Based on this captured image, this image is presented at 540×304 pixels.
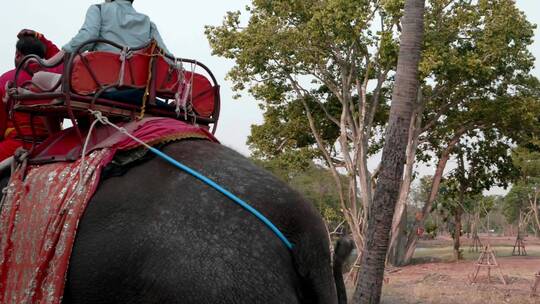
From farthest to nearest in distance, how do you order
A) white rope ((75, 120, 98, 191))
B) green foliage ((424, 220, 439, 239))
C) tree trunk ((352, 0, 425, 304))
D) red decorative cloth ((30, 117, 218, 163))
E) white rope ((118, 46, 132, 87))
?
green foliage ((424, 220, 439, 239)) < tree trunk ((352, 0, 425, 304)) < white rope ((118, 46, 132, 87)) < red decorative cloth ((30, 117, 218, 163)) < white rope ((75, 120, 98, 191))

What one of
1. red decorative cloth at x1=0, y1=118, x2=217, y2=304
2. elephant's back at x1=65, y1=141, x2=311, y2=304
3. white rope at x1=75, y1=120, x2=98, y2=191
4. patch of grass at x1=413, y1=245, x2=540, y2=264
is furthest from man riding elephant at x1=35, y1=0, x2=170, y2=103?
patch of grass at x1=413, y1=245, x2=540, y2=264

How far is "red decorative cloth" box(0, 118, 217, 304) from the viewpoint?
227cm

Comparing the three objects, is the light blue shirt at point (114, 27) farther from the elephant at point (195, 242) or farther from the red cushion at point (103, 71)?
the elephant at point (195, 242)

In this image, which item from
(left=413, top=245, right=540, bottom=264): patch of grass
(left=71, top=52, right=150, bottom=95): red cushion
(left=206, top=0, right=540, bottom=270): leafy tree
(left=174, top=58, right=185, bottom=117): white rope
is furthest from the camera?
(left=413, top=245, right=540, bottom=264): patch of grass

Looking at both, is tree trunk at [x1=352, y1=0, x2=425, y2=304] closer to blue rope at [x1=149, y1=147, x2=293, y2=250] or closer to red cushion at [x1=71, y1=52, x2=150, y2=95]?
red cushion at [x1=71, y1=52, x2=150, y2=95]

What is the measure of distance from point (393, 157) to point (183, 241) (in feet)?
16.1

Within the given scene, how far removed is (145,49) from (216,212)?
107 cm

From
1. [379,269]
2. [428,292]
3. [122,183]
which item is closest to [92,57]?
[122,183]

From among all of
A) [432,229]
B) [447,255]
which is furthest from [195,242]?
[447,255]

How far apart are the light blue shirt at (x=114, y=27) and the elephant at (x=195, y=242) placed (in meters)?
0.90

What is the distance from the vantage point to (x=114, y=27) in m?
3.12

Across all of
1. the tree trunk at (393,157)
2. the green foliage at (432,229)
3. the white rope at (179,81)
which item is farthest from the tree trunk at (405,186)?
the white rope at (179,81)

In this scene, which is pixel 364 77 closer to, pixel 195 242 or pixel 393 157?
pixel 393 157

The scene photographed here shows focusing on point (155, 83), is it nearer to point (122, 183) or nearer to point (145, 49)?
point (145, 49)
